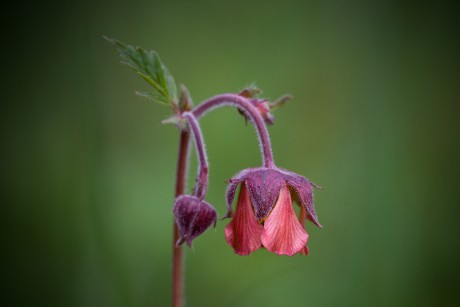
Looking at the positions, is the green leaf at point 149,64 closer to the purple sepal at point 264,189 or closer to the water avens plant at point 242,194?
the water avens plant at point 242,194

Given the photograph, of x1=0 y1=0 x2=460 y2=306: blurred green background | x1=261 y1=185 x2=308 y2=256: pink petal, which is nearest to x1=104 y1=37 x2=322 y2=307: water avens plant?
x1=261 y1=185 x2=308 y2=256: pink petal

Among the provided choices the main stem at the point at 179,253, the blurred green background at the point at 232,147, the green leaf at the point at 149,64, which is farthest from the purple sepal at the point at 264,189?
the blurred green background at the point at 232,147

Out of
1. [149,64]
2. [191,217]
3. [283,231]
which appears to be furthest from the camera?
[149,64]

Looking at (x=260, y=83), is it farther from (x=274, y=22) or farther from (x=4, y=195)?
(x=4, y=195)

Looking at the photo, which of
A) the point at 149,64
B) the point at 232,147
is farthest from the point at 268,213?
the point at 232,147

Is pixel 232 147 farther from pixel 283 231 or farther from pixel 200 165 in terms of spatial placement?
pixel 283 231

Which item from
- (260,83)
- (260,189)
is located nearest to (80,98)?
(260,83)

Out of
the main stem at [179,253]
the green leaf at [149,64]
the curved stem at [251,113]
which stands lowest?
the main stem at [179,253]
